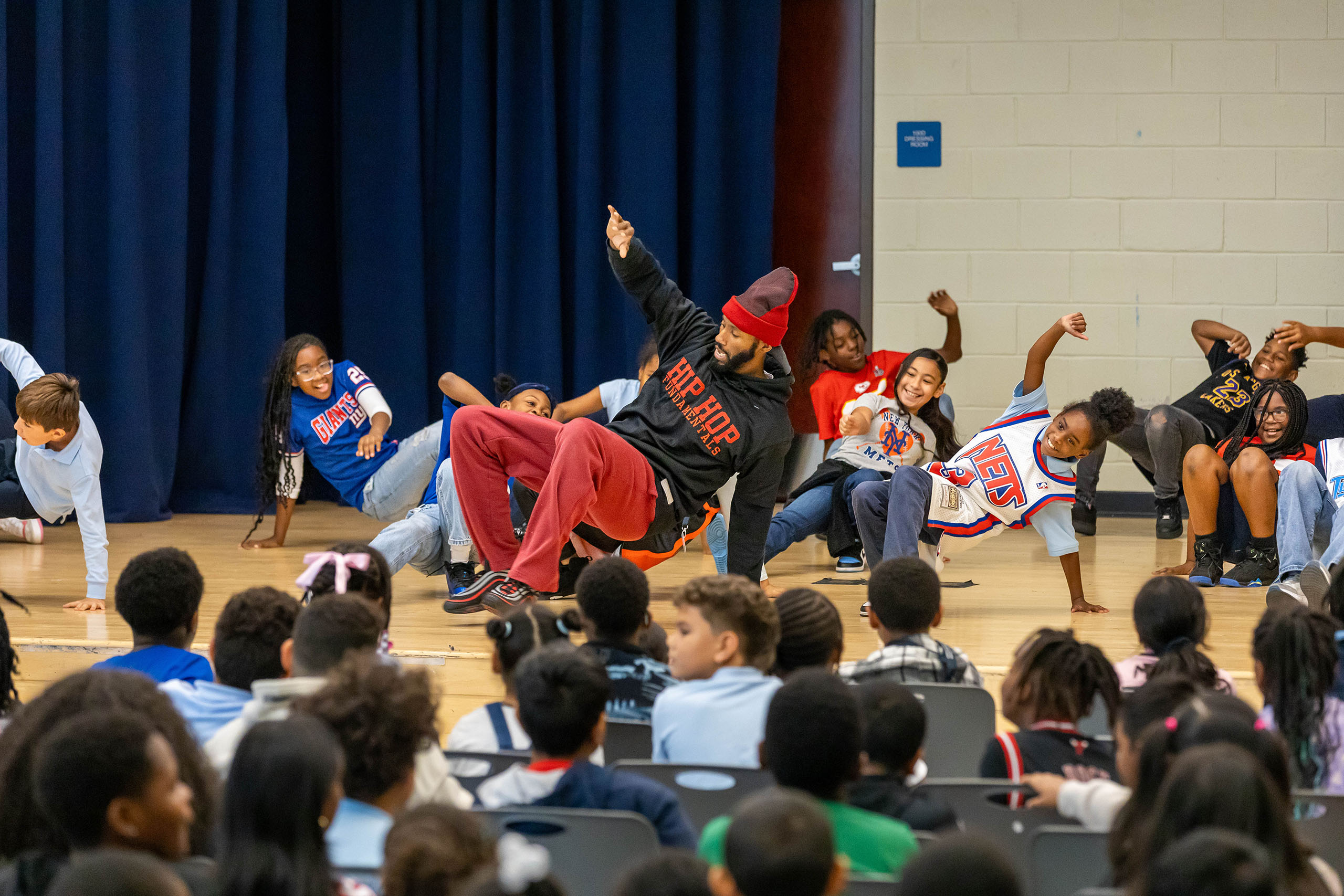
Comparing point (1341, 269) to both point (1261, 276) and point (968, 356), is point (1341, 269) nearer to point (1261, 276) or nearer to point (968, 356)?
point (1261, 276)

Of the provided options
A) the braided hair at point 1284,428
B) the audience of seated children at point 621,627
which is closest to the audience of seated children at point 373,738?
the audience of seated children at point 621,627

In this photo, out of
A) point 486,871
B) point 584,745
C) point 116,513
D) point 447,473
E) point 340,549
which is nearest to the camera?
point 486,871

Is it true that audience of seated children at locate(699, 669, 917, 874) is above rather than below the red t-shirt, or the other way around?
below

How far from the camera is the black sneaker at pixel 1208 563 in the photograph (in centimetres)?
427

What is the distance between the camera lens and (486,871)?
3.65 feet

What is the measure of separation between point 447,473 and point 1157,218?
3385 mm

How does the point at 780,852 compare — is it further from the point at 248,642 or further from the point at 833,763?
the point at 248,642

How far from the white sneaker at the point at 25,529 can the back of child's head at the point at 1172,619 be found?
13.9ft

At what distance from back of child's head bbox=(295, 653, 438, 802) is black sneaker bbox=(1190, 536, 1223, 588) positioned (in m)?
3.35

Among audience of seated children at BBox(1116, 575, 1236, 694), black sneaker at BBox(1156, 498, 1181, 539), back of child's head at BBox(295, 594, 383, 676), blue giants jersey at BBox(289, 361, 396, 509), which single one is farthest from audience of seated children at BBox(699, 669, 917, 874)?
black sneaker at BBox(1156, 498, 1181, 539)

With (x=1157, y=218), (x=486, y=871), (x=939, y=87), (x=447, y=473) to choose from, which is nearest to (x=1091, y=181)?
(x=1157, y=218)

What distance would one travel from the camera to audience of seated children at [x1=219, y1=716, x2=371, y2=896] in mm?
1222

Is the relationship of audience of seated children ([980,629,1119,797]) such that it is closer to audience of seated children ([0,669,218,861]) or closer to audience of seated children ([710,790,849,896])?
audience of seated children ([710,790,849,896])

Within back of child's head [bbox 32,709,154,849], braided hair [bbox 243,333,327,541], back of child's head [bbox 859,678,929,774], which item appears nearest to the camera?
back of child's head [bbox 32,709,154,849]
